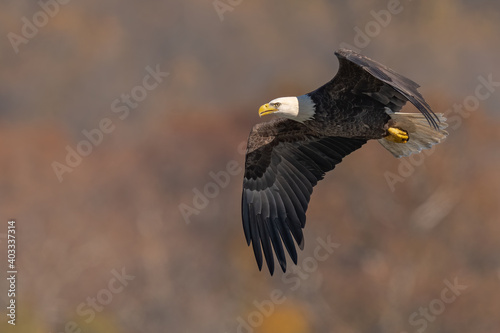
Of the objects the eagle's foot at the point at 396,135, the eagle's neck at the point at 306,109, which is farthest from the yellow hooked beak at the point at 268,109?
the eagle's foot at the point at 396,135

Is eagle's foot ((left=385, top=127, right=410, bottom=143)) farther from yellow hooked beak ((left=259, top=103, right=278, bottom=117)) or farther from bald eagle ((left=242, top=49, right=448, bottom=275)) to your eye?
yellow hooked beak ((left=259, top=103, right=278, bottom=117))

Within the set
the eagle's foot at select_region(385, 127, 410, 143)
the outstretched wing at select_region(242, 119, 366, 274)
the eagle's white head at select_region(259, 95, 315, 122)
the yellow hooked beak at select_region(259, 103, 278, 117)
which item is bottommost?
the outstretched wing at select_region(242, 119, 366, 274)

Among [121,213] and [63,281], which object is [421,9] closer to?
[121,213]

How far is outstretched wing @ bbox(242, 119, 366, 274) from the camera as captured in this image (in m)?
8.70

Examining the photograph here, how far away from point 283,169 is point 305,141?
33cm

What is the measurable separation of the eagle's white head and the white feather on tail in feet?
3.38

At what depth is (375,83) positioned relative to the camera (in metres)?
7.88

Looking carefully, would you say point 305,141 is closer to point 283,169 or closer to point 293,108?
point 283,169

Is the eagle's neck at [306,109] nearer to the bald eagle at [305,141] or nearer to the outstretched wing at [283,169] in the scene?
the bald eagle at [305,141]

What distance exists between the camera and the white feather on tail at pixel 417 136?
8539 millimetres

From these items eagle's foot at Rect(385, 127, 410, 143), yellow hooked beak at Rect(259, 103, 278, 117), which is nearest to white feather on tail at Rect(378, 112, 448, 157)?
eagle's foot at Rect(385, 127, 410, 143)

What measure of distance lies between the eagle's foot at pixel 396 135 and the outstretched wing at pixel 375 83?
0.76ft

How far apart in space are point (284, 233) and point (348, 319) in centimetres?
1132

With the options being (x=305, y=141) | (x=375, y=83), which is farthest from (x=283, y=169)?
(x=375, y=83)
